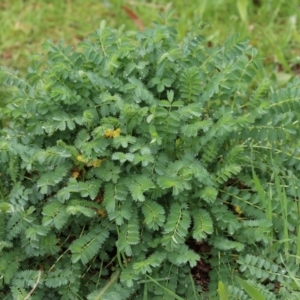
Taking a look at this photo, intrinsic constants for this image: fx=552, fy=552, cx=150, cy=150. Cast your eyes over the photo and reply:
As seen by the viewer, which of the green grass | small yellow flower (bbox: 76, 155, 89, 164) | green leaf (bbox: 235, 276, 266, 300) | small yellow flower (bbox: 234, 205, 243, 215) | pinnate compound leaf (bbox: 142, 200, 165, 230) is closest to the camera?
green leaf (bbox: 235, 276, 266, 300)

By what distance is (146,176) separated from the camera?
2281mm

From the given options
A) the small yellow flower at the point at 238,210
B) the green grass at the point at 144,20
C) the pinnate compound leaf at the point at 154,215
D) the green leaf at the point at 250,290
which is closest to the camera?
the green leaf at the point at 250,290

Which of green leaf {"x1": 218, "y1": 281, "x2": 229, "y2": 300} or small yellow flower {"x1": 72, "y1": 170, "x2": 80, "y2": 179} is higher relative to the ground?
small yellow flower {"x1": 72, "y1": 170, "x2": 80, "y2": 179}

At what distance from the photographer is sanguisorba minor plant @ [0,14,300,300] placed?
2250mm

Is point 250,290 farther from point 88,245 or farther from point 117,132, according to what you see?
point 117,132

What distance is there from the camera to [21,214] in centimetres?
231

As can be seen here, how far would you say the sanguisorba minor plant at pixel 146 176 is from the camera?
7.38ft

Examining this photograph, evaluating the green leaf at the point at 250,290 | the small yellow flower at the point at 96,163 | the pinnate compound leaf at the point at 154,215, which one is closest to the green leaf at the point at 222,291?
the green leaf at the point at 250,290

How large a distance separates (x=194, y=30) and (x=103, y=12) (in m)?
1.47

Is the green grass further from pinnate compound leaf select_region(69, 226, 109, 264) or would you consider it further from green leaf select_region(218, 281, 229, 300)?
green leaf select_region(218, 281, 229, 300)

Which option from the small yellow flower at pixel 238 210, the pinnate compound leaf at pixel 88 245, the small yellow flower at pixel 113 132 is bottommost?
the small yellow flower at pixel 238 210

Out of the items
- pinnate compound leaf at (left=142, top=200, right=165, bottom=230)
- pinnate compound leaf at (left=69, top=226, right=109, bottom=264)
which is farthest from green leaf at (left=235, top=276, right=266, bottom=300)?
pinnate compound leaf at (left=69, top=226, right=109, bottom=264)

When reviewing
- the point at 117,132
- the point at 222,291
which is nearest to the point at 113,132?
the point at 117,132

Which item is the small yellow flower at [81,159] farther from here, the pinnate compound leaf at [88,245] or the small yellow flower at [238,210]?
the small yellow flower at [238,210]
